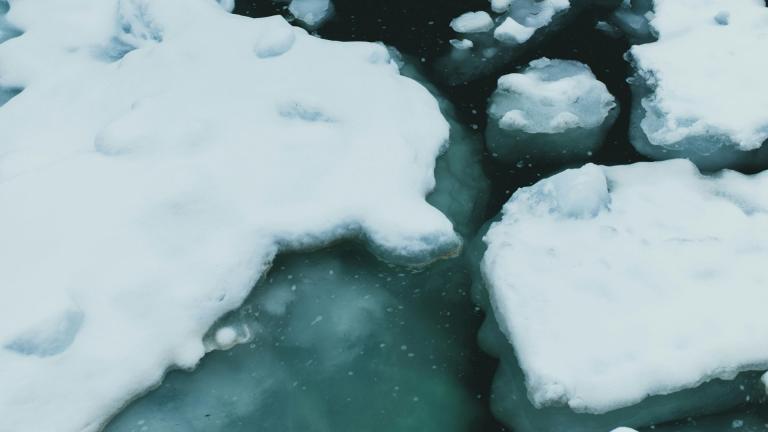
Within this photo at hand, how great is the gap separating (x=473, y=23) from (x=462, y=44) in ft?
0.37

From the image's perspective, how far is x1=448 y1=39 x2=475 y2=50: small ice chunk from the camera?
2804 millimetres

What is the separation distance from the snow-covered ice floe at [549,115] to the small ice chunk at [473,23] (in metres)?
0.31

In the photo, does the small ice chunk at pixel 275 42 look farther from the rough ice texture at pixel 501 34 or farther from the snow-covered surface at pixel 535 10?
the snow-covered surface at pixel 535 10

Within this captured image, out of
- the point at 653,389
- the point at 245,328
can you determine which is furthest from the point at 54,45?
the point at 653,389

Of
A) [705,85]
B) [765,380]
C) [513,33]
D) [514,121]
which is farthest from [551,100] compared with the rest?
[765,380]

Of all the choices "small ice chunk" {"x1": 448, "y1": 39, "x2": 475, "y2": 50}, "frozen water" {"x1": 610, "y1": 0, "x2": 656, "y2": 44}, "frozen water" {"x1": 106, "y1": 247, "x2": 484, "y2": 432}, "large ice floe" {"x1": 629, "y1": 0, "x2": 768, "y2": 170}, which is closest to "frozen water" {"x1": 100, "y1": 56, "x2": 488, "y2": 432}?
"frozen water" {"x1": 106, "y1": 247, "x2": 484, "y2": 432}

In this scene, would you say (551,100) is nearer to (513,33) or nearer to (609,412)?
(513,33)

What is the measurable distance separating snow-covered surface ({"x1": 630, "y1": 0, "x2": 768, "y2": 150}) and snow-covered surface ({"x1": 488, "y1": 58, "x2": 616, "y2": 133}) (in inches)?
6.7

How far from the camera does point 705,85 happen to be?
2.50m

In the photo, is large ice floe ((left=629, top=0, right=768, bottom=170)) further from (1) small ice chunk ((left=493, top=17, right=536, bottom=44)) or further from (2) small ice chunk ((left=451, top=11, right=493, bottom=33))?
(2) small ice chunk ((left=451, top=11, right=493, bottom=33))

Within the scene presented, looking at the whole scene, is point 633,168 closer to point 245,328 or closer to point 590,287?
point 590,287

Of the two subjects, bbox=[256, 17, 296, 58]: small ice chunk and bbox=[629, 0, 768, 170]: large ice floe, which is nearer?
bbox=[629, 0, 768, 170]: large ice floe

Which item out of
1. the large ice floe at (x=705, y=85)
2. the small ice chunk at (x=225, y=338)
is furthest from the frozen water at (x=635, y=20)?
the small ice chunk at (x=225, y=338)

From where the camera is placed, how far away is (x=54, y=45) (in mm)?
2738
